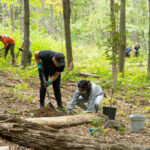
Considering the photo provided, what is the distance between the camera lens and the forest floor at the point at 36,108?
452 cm

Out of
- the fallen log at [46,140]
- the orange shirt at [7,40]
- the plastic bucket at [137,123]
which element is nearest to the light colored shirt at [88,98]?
the plastic bucket at [137,123]

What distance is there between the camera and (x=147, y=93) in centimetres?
980

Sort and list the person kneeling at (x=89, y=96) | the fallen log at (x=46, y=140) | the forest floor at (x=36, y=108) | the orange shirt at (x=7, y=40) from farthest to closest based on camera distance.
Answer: the orange shirt at (x=7, y=40)
the person kneeling at (x=89, y=96)
the forest floor at (x=36, y=108)
the fallen log at (x=46, y=140)

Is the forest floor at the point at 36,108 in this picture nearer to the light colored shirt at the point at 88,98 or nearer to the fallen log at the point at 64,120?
the fallen log at the point at 64,120

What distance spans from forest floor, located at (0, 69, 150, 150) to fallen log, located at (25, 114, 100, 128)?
3.6 inches

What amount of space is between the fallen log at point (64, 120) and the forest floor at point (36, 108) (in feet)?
0.30

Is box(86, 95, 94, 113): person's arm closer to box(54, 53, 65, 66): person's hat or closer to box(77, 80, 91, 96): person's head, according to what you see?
box(77, 80, 91, 96): person's head

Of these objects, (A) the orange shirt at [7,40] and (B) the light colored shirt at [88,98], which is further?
(A) the orange shirt at [7,40]

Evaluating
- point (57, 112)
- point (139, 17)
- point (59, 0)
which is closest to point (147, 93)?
point (57, 112)

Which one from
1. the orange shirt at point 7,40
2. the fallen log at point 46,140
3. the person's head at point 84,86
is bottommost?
the fallen log at point 46,140

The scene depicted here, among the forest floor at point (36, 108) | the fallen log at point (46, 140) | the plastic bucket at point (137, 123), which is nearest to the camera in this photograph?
the fallen log at point (46, 140)

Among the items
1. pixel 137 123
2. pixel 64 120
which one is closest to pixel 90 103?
pixel 64 120

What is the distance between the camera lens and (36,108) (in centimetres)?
605

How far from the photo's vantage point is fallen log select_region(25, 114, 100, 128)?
173 inches
